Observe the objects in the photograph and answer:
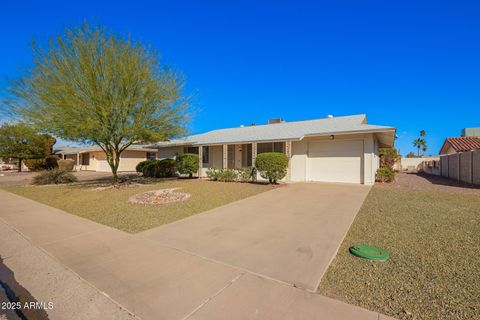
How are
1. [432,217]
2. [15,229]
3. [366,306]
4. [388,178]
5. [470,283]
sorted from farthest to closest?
[388,178] < [432,217] < [15,229] < [470,283] < [366,306]

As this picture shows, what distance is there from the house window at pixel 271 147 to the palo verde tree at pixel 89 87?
24.2ft

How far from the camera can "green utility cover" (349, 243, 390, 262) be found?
3432 mm

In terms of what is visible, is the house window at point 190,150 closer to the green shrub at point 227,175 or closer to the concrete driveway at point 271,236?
the green shrub at point 227,175

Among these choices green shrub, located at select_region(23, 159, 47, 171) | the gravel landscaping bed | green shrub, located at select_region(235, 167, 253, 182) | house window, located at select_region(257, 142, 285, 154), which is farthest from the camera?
green shrub, located at select_region(23, 159, 47, 171)

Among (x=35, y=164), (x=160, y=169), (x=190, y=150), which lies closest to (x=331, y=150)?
(x=190, y=150)

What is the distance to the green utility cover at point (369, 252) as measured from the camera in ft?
11.3

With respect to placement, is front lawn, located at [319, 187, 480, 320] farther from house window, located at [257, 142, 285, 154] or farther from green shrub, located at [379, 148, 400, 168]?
green shrub, located at [379, 148, 400, 168]

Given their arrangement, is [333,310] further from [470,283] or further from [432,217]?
[432,217]

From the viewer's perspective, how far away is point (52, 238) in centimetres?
455

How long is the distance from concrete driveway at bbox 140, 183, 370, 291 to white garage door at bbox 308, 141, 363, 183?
18.8 feet

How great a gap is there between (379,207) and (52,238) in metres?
8.70

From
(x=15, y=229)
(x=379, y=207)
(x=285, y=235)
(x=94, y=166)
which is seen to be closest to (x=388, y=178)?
(x=379, y=207)

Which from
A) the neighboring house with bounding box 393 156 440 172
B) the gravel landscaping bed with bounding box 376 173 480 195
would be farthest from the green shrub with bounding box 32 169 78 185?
the neighboring house with bounding box 393 156 440 172

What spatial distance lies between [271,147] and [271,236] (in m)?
10.5
